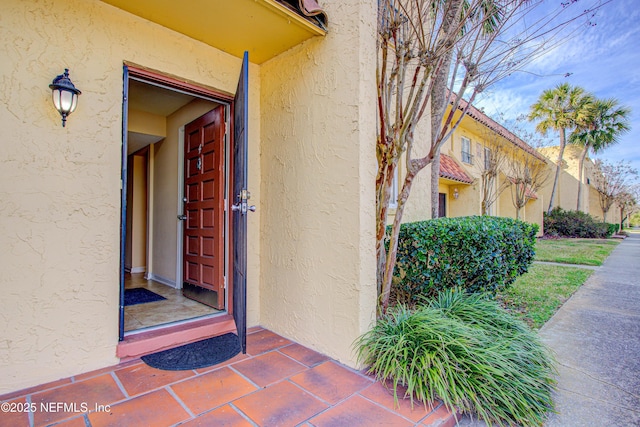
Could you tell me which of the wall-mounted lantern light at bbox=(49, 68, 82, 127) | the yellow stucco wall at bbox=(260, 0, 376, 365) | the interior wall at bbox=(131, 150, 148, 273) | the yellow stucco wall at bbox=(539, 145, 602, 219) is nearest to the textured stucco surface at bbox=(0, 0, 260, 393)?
the wall-mounted lantern light at bbox=(49, 68, 82, 127)

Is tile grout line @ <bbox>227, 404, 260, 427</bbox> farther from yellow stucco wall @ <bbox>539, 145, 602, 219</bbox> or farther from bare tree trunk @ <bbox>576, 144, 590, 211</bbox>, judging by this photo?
bare tree trunk @ <bbox>576, 144, 590, 211</bbox>

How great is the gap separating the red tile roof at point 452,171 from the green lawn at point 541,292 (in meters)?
3.53

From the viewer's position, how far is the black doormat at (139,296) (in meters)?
4.70

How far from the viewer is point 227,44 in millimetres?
3607

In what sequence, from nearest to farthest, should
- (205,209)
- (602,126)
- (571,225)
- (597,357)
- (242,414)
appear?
(242,414) → (597,357) → (205,209) → (571,225) → (602,126)

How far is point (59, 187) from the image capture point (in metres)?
2.73

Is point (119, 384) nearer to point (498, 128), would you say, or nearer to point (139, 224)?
point (139, 224)

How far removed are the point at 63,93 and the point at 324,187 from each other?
238 cm

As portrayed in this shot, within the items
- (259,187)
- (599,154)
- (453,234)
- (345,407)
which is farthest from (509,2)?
(599,154)


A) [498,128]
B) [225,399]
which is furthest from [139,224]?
[498,128]

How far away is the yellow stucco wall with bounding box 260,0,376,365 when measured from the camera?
3.02 m

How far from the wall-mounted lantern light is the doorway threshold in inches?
82.8

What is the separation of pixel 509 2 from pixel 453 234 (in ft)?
8.68

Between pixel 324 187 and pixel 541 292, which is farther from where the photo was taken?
pixel 541 292
